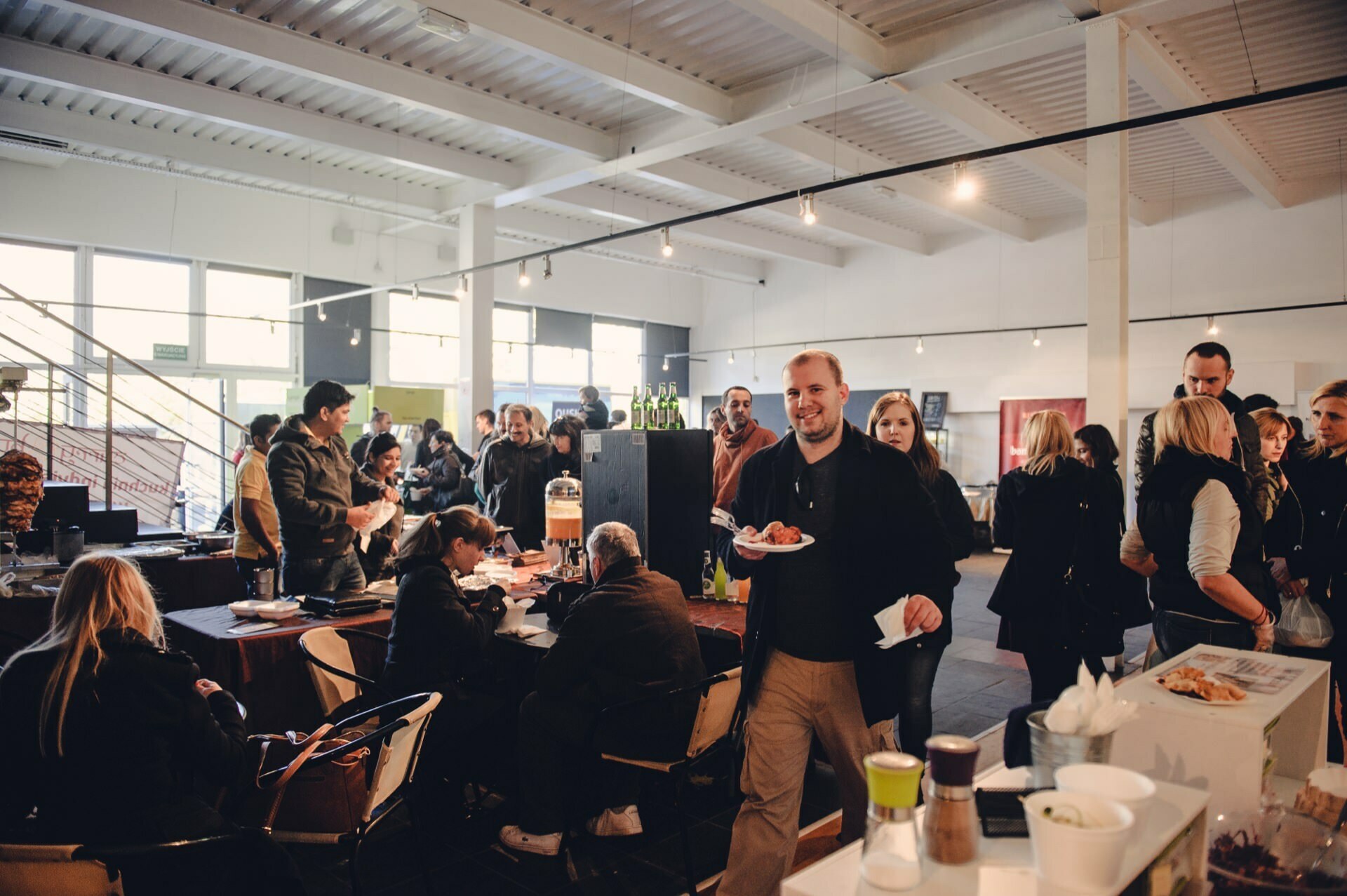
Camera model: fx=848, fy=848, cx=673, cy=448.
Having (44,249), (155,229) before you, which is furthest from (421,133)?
(44,249)

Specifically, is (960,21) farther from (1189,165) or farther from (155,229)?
(155,229)

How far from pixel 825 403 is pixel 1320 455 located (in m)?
2.25

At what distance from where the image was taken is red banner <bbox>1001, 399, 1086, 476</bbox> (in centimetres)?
1161

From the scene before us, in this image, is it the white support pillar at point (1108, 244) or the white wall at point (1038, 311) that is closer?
the white support pillar at point (1108, 244)

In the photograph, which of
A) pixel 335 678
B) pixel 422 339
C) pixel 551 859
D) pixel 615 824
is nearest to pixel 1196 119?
pixel 615 824

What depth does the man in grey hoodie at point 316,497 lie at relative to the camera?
4.21 meters

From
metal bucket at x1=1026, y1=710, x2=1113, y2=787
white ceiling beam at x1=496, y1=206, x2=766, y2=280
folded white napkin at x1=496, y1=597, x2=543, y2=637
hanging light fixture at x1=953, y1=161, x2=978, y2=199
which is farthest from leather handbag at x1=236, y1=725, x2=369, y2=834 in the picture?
white ceiling beam at x1=496, y1=206, x2=766, y2=280

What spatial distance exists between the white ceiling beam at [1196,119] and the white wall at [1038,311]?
75 centimetres

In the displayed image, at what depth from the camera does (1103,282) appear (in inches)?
211

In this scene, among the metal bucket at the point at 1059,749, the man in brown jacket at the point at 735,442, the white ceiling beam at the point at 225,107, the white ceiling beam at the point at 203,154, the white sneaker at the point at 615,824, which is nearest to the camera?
the metal bucket at the point at 1059,749

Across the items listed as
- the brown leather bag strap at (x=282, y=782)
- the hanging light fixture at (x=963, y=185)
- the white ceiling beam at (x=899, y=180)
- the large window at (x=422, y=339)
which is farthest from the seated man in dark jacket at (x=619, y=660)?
the large window at (x=422, y=339)

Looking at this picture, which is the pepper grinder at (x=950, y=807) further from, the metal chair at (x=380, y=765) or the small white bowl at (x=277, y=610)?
the small white bowl at (x=277, y=610)

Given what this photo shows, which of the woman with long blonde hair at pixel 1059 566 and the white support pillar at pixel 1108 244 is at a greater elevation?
the white support pillar at pixel 1108 244

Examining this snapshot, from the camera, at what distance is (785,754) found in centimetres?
238
